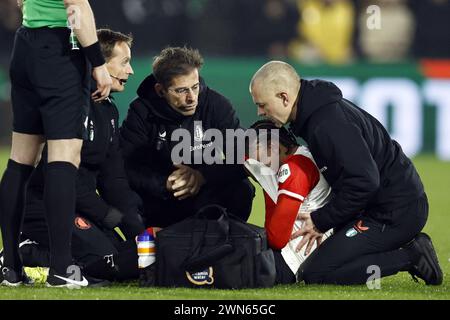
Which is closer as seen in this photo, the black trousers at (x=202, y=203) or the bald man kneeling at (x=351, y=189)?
the bald man kneeling at (x=351, y=189)

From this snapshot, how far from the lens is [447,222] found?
9680 mm

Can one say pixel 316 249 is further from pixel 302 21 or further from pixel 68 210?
pixel 302 21

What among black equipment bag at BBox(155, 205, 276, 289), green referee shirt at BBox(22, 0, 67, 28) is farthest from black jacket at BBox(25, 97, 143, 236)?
green referee shirt at BBox(22, 0, 67, 28)

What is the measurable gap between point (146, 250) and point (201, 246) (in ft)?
0.97

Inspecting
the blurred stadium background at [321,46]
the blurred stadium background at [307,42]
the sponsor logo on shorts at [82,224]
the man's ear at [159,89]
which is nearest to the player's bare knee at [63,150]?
the sponsor logo on shorts at [82,224]

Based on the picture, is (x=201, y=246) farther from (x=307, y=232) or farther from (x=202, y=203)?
(x=202, y=203)

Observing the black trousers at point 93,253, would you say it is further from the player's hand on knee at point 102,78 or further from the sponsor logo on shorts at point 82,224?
the player's hand on knee at point 102,78

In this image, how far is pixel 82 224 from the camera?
6602mm

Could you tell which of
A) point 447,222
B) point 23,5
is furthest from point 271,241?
point 447,222

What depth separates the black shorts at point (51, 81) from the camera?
19.2 ft

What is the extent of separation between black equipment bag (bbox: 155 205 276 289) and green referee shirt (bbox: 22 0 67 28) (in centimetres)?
117

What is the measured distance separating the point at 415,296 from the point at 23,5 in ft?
7.90

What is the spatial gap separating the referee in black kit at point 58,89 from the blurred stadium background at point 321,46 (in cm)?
918

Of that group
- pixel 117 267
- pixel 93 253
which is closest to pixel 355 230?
pixel 117 267
